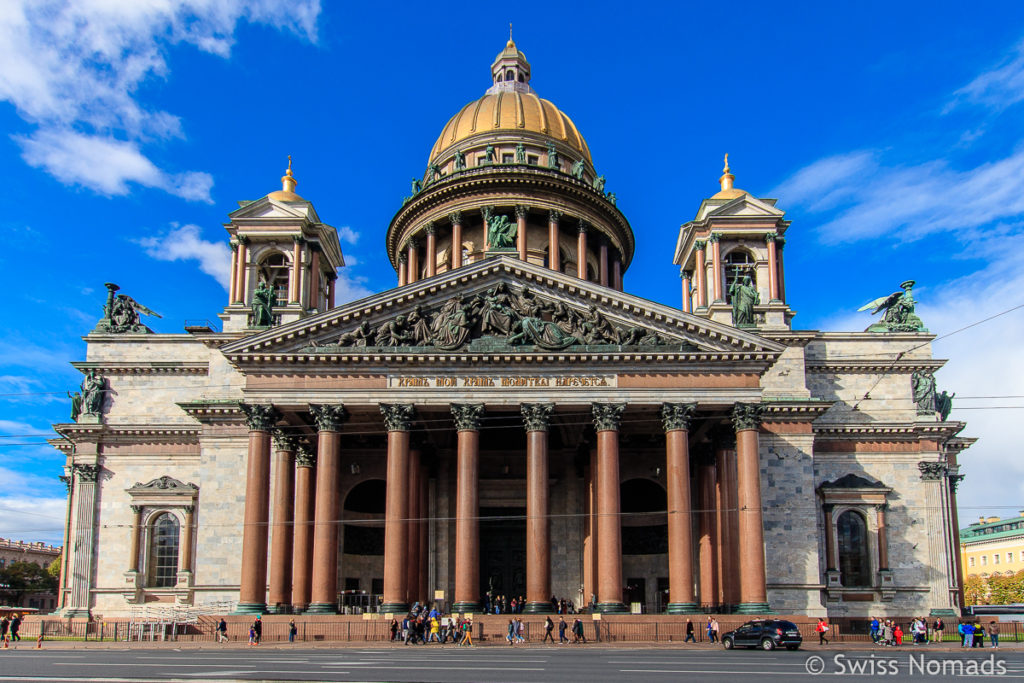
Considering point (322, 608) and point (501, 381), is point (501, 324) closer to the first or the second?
point (501, 381)

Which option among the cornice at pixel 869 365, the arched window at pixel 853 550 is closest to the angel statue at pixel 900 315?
the cornice at pixel 869 365

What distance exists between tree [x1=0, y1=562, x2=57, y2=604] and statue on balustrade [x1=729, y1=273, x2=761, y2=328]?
98474 millimetres

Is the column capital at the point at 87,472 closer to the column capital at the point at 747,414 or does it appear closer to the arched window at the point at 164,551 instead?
the arched window at the point at 164,551

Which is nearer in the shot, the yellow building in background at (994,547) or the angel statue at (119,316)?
the angel statue at (119,316)

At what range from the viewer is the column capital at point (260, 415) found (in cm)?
3853

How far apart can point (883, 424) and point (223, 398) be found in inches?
1334

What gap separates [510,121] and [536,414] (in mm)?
34041

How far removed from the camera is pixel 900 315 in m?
51.1

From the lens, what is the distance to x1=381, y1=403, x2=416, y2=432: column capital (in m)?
38.4

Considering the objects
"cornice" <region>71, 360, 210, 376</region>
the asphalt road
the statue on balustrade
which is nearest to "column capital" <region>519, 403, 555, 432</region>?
the asphalt road

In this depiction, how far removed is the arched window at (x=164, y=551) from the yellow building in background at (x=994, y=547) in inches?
4495

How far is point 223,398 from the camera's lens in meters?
45.5

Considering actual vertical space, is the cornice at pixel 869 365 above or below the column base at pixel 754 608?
above

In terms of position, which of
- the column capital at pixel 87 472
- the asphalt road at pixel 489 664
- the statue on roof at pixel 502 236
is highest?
the statue on roof at pixel 502 236
